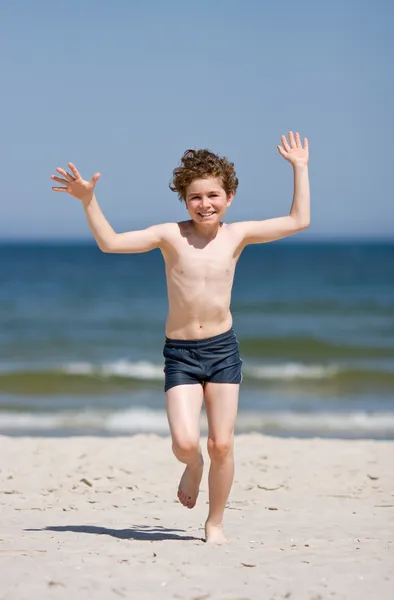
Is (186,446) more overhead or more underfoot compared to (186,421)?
more underfoot

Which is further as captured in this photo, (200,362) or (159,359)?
(159,359)

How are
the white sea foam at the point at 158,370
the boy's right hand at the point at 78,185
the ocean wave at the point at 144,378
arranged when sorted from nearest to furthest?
1. the boy's right hand at the point at 78,185
2. the ocean wave at the point at 144,378
3. the white sea foam at the point at 158,370

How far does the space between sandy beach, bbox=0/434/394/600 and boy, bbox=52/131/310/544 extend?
1.62 feet

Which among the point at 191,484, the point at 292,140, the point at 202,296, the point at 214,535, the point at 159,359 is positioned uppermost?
the point at 292,140

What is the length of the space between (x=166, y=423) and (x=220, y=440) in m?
6.48

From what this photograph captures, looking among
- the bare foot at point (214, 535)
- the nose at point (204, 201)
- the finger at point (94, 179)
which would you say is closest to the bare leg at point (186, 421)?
the bare foot at point (214, 535)

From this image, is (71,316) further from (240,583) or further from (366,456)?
(240,583)

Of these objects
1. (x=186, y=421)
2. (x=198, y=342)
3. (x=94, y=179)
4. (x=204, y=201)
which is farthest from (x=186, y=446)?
(x=94, y=179)

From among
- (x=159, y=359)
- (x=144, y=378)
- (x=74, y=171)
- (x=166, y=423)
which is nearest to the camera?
(x=74, y=171)

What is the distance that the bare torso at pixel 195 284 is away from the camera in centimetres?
529

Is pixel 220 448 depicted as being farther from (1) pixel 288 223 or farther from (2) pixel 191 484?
(1) pixel 288 223

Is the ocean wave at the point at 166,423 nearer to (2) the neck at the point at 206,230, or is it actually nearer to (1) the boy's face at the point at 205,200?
(2) the neck at the point at 206,230

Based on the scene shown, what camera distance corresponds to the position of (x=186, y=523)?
6.32 metres

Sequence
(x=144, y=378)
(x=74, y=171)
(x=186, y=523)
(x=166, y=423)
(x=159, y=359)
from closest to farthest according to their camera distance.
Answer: (x=74, y=171)
(x=186, y=523)
(x=166, y=423)
(x=144, y=378)
(x=159, y=359)
